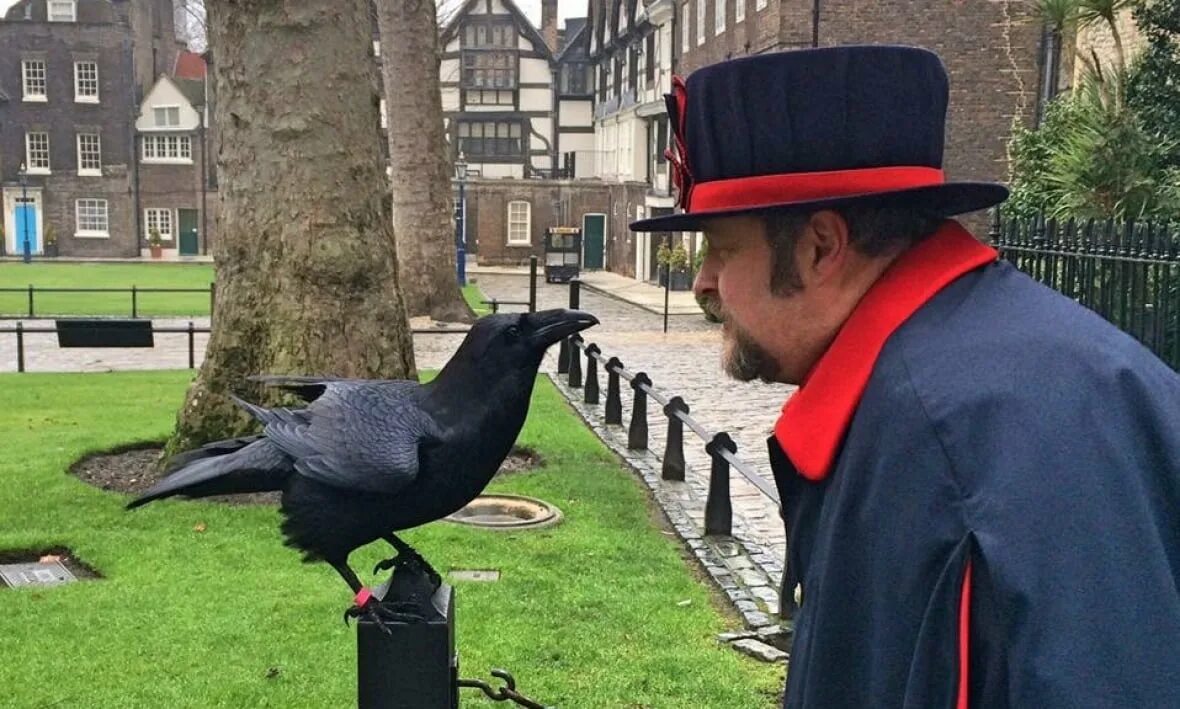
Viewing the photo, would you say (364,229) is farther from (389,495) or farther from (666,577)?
(389,495)

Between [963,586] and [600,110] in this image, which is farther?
[600,110]

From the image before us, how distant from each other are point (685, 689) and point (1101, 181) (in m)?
9.14

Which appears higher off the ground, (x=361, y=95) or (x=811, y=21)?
(x=811, y=21)

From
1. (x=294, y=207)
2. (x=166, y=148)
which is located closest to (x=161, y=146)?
(x=166, y=148)

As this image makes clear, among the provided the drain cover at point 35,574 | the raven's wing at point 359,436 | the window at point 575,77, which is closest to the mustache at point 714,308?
the raven's wing at point 359,436

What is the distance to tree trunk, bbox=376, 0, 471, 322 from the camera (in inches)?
900

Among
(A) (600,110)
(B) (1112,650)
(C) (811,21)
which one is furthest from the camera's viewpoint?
(A) (600,110)

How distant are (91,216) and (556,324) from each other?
63.0 m

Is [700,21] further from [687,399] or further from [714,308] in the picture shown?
[714,308]

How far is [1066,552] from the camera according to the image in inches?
53.2

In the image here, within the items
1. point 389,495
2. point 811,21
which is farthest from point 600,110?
point 389,495

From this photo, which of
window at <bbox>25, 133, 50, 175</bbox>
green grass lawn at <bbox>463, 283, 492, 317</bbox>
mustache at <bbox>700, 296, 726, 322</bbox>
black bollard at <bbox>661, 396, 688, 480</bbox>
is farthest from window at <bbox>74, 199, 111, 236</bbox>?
mustache at <bbox>700, 296, 726, 322</bbox>

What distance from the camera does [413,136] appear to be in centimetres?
2411

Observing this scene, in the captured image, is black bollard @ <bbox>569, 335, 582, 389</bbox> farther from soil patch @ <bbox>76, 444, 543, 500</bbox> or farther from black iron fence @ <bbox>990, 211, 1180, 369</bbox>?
black iron fence @ <bbox>990, 211, 1180, 369</bbox>
